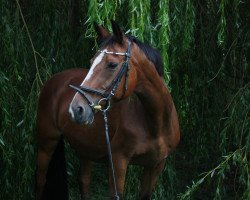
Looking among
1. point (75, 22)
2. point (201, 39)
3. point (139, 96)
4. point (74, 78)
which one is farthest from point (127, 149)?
point (75, 22)

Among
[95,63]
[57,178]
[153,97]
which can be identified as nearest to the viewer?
[95,63]

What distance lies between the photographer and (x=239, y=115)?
3727 mm

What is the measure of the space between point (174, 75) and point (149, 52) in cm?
125

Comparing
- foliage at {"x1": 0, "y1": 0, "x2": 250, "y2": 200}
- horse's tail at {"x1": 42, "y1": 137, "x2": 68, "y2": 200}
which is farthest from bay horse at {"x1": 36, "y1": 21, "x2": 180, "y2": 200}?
foliage at {"x1": 0, "y1": 0, "x2": 250, "y2": 200}

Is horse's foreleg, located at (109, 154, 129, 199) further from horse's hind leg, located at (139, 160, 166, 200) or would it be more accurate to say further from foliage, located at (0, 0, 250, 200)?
foliage, located at (0, 0, 250, 200)

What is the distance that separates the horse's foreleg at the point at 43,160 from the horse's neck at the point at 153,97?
1.08 metres

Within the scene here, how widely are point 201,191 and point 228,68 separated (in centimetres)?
116

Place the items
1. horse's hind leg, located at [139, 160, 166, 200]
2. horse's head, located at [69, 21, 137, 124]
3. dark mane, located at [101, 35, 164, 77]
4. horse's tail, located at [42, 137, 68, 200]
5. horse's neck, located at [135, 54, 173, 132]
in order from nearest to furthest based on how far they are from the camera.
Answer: horse's head, located at [69, 21, 137, 124] → dark mane, located at [101, 35, 164, 77] → horse's neck, located at [135, 54, 173, 132] → horse's hind leg, located at [139, 160, 166, 200] → horse's tail, located at [42, 137, 68, 200]

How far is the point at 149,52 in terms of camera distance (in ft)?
9.41

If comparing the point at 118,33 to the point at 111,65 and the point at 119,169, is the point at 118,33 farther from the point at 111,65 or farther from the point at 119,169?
the point at 119,169

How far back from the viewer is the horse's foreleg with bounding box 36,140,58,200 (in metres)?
3.88

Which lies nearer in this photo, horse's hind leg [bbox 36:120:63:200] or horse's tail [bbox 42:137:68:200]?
horse's hind leg [bbox 36:120:63:200]

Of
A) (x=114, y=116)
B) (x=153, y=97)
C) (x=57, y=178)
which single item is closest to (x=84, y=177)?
(x=57, y=178)

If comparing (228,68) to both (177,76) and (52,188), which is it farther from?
(52,188)
